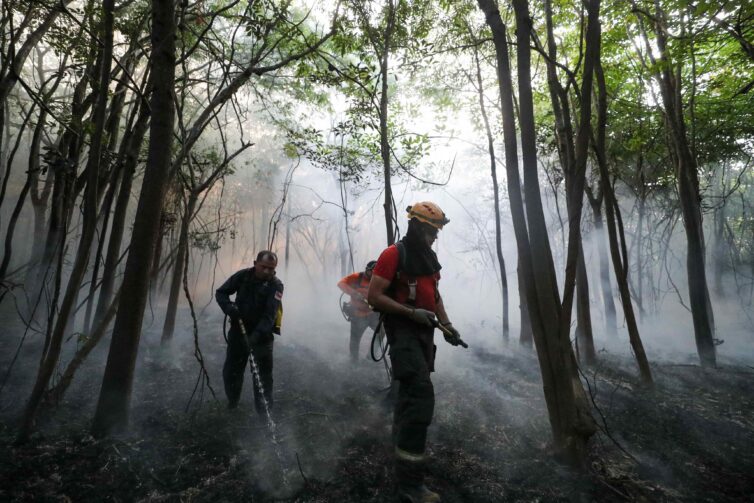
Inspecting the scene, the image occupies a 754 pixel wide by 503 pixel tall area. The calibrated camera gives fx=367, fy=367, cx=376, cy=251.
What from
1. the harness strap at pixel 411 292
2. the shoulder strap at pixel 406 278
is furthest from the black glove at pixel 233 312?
the harness strap at pixel 411 292

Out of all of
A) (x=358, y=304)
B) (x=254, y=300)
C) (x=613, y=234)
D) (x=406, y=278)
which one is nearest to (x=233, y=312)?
(x=254, y=300)

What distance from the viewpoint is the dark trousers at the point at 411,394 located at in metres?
2.72

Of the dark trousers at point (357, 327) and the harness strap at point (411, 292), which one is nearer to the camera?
the harness strap at point (411, 292)

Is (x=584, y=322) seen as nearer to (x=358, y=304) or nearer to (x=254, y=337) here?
(x=358, y=304)

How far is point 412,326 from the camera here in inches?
121

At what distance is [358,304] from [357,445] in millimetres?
3368

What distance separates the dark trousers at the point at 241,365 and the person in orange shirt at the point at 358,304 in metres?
2.23

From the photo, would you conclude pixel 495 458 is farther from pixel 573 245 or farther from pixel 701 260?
pixel 701 260

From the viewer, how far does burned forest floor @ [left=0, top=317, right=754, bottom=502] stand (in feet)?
9.69

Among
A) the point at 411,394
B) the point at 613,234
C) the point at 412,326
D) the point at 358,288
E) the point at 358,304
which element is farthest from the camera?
the point at 358,304

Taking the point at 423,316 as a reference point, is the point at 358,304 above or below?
below

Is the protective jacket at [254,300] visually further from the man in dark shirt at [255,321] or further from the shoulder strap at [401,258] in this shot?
the shoulder strap at [401,258]

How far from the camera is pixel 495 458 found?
353 centimetres

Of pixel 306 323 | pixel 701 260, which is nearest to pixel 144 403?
pixel 306 323
